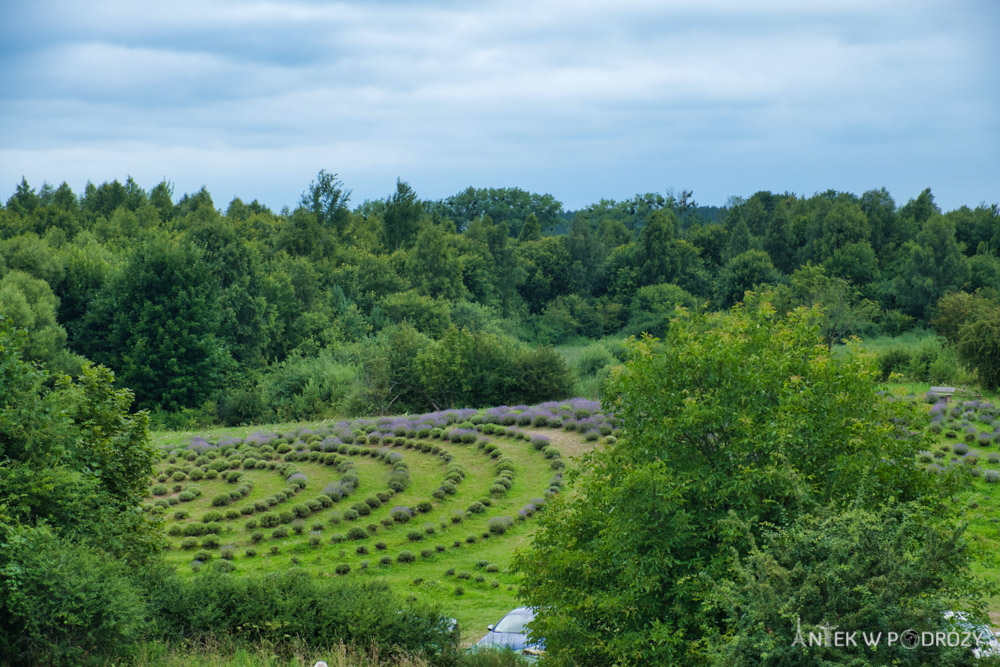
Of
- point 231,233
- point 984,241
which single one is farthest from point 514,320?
point 984,241

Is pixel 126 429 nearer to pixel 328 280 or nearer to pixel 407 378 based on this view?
pixel 407 378

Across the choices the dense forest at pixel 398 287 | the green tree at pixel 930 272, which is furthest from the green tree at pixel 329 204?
the green tree at pixel 930 272

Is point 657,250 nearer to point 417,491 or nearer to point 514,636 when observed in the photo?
point 417,491

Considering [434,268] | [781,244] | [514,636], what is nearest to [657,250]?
[781,244]

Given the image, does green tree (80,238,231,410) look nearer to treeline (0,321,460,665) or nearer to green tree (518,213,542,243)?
treeline (0,321,460,665)

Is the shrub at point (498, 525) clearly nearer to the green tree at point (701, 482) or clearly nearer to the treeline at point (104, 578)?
the green tree at point (701, 482)

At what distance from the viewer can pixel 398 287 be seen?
3000 inches

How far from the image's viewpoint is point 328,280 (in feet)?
243

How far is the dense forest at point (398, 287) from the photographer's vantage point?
44.5 m

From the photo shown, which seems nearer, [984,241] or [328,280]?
[328,280]

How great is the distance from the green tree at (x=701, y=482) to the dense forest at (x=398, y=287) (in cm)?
1542

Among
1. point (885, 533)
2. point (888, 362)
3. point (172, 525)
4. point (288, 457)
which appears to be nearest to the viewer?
point (885, 533)

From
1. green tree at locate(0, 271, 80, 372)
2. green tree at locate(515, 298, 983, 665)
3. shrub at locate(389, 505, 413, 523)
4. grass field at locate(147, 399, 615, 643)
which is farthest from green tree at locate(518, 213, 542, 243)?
green tree at locate(515, 298, 983, 665)

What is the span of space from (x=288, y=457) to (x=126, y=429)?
15.7 meters
